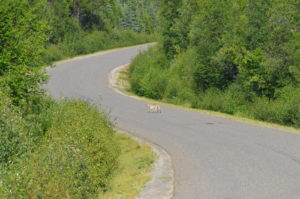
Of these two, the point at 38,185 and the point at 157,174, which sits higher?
the point at 38,185

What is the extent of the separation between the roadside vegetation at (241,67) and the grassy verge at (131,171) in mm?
8261

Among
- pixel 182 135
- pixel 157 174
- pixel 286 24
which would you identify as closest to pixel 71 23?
pixel 286 24

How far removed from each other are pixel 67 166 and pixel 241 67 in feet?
54.3

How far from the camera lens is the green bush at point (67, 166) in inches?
274

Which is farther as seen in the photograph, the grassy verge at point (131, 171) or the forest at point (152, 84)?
the grassy verge at point (131, 171)

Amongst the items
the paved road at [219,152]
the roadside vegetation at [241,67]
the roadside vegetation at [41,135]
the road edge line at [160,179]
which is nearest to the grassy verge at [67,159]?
the roadside vegetation at [41,135]

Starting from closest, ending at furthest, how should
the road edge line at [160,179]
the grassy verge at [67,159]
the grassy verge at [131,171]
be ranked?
the grassy verge at [67,159]
the road edge line at [160,179]
the grassy verge at [131,171]

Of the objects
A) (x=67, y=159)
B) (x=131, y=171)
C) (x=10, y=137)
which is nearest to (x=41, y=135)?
(x=10, y=137)

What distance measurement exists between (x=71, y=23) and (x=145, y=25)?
24.6 m

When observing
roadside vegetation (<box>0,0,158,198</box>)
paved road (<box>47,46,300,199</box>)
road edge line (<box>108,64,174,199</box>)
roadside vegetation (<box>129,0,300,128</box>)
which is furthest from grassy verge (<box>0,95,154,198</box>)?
roadside vegetation (<box>129,0,300,128</box>)

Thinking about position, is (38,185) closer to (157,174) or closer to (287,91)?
(157,174)

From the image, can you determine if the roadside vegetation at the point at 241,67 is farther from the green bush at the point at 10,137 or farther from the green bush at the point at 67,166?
the green bush at the point at 10,137

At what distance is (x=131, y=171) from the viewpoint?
419 inches

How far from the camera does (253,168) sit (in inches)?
379
